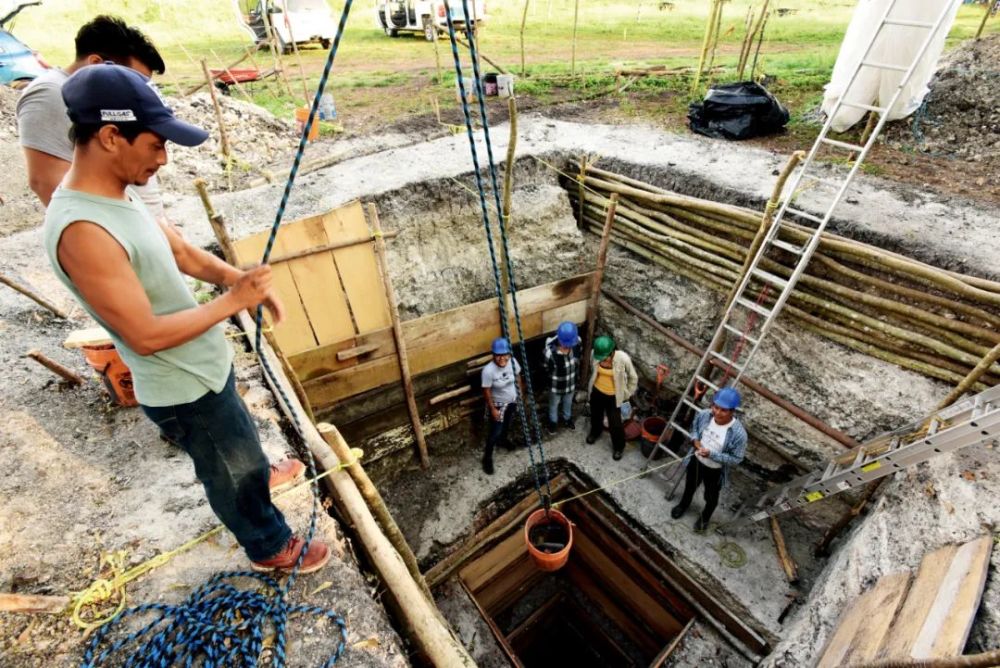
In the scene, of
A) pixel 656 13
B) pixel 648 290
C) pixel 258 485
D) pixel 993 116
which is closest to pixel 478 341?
pixel 648 290

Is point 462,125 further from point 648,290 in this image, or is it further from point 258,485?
point 258,485

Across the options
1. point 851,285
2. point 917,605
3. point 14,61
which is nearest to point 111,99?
point 917,605

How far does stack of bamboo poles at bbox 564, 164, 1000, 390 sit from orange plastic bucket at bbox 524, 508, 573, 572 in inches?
126

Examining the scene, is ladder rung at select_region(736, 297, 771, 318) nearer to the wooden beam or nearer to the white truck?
the wooden beam

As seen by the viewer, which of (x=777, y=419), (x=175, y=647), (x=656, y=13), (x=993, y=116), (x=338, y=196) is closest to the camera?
(x=175, y=647)

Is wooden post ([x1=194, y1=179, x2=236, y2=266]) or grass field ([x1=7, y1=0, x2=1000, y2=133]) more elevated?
wooden post ([x1=194, y1=179, x2=236, y2=266])

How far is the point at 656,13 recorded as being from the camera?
21312 millimetres

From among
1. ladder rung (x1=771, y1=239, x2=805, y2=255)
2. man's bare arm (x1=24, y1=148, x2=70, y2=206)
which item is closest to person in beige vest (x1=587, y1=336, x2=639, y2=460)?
ladder rung (x1=771, y1=239, x2=805, y2=255)

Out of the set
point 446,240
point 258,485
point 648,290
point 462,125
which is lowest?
point 648,290

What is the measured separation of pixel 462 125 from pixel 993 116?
793cm

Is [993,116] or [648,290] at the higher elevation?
[993,116]

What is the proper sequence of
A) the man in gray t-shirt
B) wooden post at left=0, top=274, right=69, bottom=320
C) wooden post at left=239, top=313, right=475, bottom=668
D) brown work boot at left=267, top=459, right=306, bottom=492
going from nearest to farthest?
wooden post at left=239, top=313, right=475, bottom=668
the man in gray t-shirt
brown work boot at left=267, top=459, right=306, bottom=492
wooden post at left=0, top=274, right=69, bottom=320

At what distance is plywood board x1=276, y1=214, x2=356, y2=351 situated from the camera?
199 inches

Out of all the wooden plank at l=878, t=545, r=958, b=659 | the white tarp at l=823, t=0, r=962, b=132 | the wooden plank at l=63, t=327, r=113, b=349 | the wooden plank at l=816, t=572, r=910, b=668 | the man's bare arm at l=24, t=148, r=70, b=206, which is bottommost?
the wooden plank at l=816, t=572, r=910, b=668
